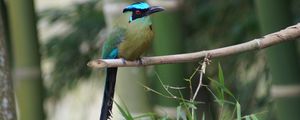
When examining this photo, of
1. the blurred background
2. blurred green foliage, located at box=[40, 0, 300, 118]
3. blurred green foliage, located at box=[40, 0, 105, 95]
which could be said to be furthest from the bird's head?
blurred green foliage, located at box=[40, 0, 105, 95]

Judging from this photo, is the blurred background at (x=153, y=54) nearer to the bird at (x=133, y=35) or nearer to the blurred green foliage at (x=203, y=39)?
the blurred green foliage at (x=203, y=39)

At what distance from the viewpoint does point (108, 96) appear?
1901 millimetres

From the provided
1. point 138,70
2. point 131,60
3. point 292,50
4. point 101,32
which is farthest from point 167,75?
point 101,32

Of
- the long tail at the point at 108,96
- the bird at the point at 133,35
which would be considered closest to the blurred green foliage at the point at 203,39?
the bird at the point at 133,35

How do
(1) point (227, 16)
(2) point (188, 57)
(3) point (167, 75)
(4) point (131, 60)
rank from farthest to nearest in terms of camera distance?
1. (1) point (227, 16)
2. (3) point (167, 75)
3. (4) point (131, 60)
4. (2) point (188, 57)

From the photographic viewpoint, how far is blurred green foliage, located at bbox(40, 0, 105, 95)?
3678mm

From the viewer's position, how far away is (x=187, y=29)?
359cm

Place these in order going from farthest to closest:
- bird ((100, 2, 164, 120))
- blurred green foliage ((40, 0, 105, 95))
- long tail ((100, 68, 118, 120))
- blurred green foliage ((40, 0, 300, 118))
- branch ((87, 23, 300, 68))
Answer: blurred green foliage ((40, 0, 105, 95))
blurred green foliage ((40, 0, 300, 118))
bird ((100, 2, 164, 120))
long tail ((100, 68, 118, 120))
branch ((87, 23, 300, 68))

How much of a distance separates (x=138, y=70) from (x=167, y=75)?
0.25 metres

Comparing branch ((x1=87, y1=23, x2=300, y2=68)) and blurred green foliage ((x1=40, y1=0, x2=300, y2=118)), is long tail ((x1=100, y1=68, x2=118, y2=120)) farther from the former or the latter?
blurred green foliage ((x1=40, y1=0, x2=300, y2=118))

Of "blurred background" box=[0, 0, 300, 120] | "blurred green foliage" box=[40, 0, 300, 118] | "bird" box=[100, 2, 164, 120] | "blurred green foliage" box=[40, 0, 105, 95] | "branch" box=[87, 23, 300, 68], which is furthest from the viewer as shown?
"blurred green foliage" box=[40, 0, 105, 95]

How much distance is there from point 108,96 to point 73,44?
1.82 meters

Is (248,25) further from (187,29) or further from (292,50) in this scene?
(292,50)

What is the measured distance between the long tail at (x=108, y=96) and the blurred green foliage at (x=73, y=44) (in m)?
1.67
